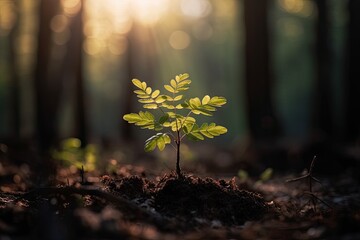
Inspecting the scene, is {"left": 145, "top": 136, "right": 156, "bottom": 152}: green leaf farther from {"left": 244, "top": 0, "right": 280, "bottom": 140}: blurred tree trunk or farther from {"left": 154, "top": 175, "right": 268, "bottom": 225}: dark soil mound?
{"left": 244, "top": 0, "right": 280, "bottom": 140}: blurred tree trunk

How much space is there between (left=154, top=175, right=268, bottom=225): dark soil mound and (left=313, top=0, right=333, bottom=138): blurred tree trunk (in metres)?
10.7

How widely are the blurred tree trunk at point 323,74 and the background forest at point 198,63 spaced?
29mm

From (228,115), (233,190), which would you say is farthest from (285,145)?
(228,115)

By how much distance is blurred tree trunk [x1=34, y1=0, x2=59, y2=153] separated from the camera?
11766 mm

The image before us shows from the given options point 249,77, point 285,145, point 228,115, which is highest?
point 249,77

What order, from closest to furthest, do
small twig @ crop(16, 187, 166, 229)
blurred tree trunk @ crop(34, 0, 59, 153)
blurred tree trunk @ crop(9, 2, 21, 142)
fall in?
small twig @ crop(16, 187, 166, 229)
blurred tree trunk @ crop(34, 0, 59, 153)
blurred tree trunk @ crop(9, 2, 21, 142)

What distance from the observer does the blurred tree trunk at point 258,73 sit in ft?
46.4

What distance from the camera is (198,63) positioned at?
6506cm

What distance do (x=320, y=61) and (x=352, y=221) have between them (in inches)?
488

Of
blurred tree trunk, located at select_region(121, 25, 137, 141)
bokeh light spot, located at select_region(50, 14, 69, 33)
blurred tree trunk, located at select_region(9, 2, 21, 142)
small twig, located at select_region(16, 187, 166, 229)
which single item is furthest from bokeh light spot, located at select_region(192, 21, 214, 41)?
small twig, located at select_region(16, 187, 166, 229)

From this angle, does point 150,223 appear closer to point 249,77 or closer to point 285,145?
point 285,145

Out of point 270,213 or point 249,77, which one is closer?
point 270,213

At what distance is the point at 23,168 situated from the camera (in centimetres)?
789

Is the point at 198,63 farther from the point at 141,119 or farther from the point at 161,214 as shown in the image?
the point at 161,214
